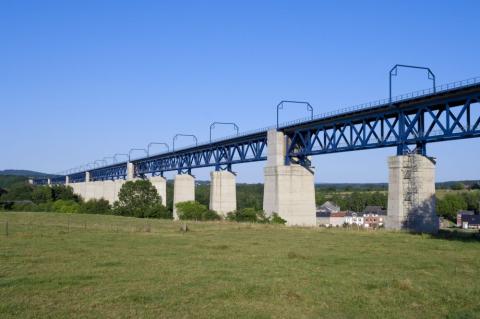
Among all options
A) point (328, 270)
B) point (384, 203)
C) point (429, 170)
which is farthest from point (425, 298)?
point (384, 203)

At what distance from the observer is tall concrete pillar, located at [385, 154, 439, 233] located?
155 ft

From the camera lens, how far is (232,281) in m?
18.2

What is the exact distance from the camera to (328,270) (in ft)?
70.0

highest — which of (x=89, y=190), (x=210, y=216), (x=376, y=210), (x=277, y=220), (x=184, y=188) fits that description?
(x=184, y=188)

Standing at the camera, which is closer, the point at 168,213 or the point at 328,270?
the point at 328,270

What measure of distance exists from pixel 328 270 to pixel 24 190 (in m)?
161

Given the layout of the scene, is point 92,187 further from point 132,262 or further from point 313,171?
point 132,262

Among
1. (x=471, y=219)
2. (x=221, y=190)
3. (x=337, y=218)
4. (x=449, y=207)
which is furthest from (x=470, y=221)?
(x=221, y=190)

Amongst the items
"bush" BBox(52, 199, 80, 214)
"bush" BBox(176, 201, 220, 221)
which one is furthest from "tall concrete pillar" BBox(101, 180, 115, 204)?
"bush" BBox(176, 201, 220, 221)

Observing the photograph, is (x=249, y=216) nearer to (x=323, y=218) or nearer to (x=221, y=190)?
(x=221, y=190)

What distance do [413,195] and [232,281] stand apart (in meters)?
33.2

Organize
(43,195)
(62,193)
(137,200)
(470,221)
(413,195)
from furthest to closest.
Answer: (62,193) < (43,195) < (470,221) < (137,200) < (413,195)

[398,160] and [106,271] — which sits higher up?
[398,160]

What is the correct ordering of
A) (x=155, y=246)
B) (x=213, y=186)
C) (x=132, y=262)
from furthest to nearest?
(x=213, y=186), (x=155, y=246), (x=132, y=262)
